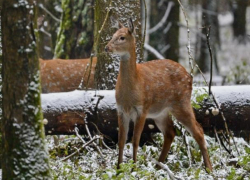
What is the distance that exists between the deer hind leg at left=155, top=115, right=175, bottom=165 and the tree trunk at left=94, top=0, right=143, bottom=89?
93 cm

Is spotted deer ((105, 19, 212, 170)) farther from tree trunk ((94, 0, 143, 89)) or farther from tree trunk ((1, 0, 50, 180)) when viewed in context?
tree trunk ((1, 0, 50, 180))

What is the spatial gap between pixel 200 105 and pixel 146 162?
1.06 meters

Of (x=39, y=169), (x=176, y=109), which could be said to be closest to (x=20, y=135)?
(x=39, y=169)

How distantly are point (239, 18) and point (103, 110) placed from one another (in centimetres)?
1238

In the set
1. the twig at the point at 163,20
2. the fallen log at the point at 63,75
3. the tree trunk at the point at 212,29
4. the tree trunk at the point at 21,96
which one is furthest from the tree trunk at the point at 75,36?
the tree trunk at the point at 21,96

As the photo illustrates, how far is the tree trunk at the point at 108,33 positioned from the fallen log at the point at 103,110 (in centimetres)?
59

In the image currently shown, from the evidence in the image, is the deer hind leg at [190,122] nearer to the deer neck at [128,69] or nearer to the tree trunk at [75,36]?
the deer neck at [128,69]

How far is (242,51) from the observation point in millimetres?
21031

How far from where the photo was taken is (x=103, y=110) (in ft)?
22.1

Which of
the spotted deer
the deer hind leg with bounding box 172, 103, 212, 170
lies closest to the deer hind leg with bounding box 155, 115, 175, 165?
the spotted deer

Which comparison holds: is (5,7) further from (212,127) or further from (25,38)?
(212,127)

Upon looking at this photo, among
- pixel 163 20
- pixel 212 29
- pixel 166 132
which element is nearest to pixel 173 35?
pixel 163 20

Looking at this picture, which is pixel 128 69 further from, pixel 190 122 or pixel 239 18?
pixel 239 18

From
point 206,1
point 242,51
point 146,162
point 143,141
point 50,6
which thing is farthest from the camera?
point 242,51
